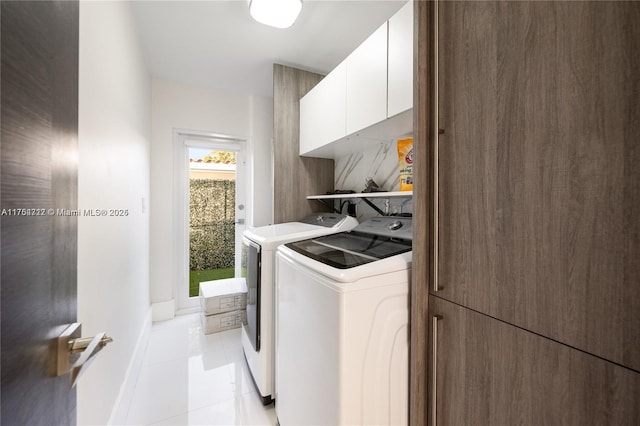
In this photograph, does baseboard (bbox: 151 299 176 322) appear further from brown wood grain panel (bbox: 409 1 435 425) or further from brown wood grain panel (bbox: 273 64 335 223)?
brown wood grain panel (bbox: 409 1 435 425)

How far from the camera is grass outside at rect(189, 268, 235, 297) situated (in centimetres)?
311

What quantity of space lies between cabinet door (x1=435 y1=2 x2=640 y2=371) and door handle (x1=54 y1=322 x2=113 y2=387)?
930 mm

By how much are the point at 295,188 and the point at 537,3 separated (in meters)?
2.04

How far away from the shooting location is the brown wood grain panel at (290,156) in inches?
95.1

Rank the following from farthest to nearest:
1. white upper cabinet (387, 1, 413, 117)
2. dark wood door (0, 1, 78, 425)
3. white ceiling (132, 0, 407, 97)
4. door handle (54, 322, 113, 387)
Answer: white ceiling (132, 0, 407, 97) < white upper cabinet (387, 1, 413, 117) < door handle (54, 322, 113, 387) < dark wood door (0, 1, 78, 425)

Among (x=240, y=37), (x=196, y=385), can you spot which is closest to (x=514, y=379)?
(x=196, y=385)

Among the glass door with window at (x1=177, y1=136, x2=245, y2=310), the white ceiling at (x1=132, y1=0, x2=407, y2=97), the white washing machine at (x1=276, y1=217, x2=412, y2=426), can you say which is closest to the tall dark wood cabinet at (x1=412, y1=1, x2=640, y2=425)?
the white washing machine at (x1=276, y1=217, x2=412, y2=426)

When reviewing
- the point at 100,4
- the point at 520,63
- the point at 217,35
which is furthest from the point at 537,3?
the point at 217,35

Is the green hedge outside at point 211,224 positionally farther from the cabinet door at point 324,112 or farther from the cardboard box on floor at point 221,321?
the cabinet door at point 324,112

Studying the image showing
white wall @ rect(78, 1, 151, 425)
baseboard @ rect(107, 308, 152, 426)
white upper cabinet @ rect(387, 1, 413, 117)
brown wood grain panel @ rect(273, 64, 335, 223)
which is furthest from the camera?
brown wood grain panel @ rect(273, 64, 335, 223)

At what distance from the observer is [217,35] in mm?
2064

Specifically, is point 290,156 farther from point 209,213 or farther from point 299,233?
point 209,213

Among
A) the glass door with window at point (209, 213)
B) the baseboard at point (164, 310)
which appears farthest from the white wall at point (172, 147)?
the glass door with window at point (209, 213)

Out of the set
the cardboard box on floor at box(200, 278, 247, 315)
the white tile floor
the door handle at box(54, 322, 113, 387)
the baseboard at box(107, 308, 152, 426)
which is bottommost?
the white tile floor
